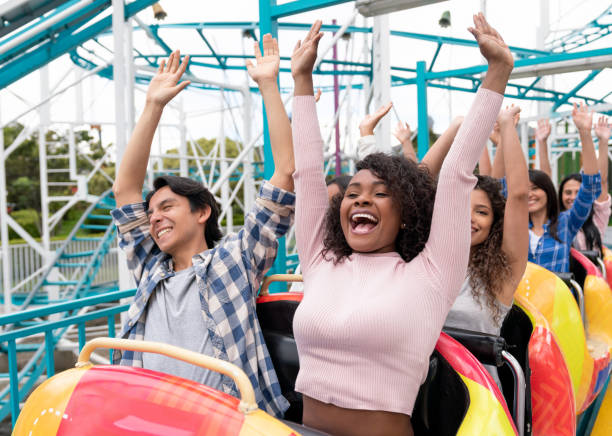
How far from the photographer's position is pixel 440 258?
114 centimetres

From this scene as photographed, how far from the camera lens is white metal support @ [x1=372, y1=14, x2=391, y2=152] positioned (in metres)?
3.84

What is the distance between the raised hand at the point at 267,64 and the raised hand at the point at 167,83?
0.21 meters

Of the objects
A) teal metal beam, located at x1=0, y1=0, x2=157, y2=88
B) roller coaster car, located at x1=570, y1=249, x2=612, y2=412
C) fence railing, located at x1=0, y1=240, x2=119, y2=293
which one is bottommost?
fence railing, located at x1=0, y1=240, x2=119, y2=293

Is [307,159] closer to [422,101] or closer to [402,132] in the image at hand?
[402,132]

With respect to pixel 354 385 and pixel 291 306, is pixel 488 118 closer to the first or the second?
pixel 354 385

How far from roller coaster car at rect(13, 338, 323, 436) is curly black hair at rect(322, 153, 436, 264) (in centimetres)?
46

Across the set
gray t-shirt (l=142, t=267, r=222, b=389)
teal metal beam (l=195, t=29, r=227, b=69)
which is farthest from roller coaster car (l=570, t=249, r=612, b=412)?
teal metal beam (l=195, t=29, r=227, b=69)

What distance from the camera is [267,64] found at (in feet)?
5.07

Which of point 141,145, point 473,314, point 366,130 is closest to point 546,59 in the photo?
point 366,130

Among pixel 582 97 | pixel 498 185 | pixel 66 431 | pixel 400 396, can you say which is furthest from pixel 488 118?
pixel 582 97

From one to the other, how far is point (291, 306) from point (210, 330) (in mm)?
251

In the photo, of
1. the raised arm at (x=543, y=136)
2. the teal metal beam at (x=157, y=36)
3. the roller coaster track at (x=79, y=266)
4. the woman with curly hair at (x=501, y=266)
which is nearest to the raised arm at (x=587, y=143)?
the raised arm at (x=543, y=136)

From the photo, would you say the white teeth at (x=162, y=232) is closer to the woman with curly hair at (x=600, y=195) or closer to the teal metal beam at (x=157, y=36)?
the woman with curly hair at (x=600, y=195)

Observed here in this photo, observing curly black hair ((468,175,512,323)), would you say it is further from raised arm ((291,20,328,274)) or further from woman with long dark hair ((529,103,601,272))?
woman with long dark hair ((529,103,601,272))
